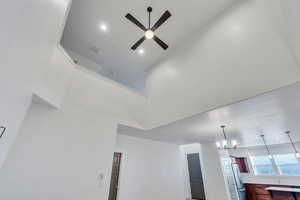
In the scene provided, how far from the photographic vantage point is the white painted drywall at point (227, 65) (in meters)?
2.52

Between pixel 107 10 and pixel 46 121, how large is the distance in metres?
3.13

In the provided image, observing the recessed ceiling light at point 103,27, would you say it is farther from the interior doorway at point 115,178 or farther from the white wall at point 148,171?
the interior doorway at point 115,178

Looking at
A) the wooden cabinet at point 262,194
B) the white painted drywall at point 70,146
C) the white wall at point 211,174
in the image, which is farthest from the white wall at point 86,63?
the wooden cabinet at point 262,194

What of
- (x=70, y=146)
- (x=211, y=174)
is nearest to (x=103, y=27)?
(x=70, y=146)

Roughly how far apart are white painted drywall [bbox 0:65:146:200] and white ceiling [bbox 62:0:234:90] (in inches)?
64.7

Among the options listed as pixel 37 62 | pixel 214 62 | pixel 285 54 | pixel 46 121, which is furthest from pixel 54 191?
pixel 285 54

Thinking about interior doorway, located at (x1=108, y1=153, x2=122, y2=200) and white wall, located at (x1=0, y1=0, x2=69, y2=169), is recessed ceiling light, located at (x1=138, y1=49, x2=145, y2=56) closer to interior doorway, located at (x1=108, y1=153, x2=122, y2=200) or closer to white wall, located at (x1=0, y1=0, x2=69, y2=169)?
white wall, located at (x1=0, y1=0, x2=69, y2=169)

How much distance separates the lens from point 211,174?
5758 millimetres

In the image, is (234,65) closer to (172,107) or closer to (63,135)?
(172,107)

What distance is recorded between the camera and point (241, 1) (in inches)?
128

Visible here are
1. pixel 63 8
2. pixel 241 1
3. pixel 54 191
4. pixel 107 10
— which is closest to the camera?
pixel 63 8

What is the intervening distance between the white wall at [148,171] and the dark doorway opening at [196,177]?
475mm

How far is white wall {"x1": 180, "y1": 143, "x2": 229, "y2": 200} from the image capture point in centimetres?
549

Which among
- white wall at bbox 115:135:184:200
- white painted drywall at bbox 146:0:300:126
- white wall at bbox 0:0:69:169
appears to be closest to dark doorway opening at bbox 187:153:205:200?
white wall at bbox 115:135:184:200
